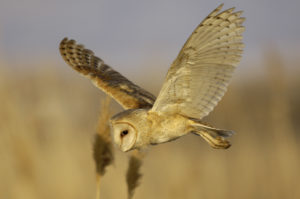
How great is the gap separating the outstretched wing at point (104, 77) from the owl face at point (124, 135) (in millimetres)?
474

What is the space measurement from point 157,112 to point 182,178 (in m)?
1.16

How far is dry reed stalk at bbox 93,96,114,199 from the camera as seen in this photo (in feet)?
8.25

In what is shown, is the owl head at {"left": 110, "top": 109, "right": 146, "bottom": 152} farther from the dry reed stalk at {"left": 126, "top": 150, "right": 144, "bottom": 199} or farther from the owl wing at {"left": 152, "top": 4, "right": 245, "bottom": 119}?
the dry reed stalk at {"left": 126, "top": 150, "right": 144, "bottom": 199}

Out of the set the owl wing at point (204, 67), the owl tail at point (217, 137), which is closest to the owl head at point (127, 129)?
the owl wing at point (204, 67)

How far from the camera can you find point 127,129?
280 centimetres

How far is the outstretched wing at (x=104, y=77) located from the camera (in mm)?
3363

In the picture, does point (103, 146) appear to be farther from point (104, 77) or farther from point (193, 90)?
point (104, 77)

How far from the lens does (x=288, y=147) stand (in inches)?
158

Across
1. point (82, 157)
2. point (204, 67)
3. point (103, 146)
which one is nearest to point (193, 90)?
point (204, 67)

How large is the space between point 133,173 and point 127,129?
0.41 m

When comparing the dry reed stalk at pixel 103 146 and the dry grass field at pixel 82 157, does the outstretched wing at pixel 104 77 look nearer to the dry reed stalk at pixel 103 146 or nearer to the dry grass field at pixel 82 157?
the dry grass field at pixel 82 157

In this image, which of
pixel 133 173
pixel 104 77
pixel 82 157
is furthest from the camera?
pixel 82 157

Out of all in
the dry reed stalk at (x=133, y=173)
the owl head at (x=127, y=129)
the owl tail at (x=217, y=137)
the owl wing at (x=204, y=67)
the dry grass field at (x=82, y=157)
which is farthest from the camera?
the dry grass field at (x=82, y=157)

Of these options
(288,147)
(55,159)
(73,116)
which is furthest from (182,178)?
(73,116)
